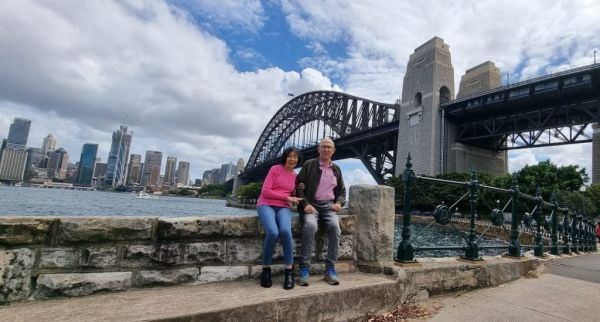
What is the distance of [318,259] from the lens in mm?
3199

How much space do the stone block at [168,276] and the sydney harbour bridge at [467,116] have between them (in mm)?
33323

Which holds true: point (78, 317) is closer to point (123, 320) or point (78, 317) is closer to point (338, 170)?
point (123, 320)

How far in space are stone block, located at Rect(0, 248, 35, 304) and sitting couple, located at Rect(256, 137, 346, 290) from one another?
58.4 inches

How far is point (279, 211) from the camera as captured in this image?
295cm

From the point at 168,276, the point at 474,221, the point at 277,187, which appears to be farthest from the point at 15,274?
the point at 474,221

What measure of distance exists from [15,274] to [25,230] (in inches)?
10.2

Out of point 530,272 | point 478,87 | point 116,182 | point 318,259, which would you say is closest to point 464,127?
point 478,87

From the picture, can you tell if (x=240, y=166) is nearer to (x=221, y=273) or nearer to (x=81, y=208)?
(x=81, y=208)

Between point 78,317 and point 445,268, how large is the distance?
3.08 metres

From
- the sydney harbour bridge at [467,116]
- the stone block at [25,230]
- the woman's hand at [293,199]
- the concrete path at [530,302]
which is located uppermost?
the sydney harbour bridge at [467,116]

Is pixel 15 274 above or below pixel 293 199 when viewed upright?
below

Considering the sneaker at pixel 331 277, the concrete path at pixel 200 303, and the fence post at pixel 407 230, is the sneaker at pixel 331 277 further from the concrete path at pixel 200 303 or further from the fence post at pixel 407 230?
the fence post at pixel 407 230

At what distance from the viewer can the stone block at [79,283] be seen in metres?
2.09

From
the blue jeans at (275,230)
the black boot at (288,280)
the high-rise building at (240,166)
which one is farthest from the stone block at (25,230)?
the high-rise building at (240,166)
